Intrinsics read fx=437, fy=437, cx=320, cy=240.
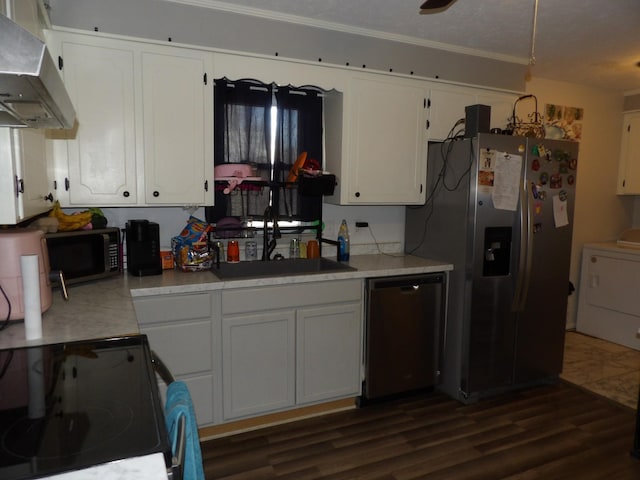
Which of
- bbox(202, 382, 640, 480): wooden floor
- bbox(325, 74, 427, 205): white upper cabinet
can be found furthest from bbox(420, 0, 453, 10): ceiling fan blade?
bbox(202, 382, 640, 480): wooden floor

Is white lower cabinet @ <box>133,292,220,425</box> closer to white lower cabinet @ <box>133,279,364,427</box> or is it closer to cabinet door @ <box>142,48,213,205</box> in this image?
white lower cabinet @ <box>133,279,364,427</box>

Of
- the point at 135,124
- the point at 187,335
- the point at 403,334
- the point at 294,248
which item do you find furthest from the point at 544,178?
the point at 135,124

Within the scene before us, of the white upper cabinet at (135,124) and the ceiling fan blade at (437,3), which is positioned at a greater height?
the ceiling fan blade at (437,3)

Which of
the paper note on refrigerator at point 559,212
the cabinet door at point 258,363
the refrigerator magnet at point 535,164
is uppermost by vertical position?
the refrigerator magnet at point 535,164

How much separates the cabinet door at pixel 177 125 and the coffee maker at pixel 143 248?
16 centimetres

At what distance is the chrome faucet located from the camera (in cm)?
286

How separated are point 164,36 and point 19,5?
1.15 meters

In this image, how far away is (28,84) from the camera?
963mm

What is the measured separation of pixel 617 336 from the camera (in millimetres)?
4066

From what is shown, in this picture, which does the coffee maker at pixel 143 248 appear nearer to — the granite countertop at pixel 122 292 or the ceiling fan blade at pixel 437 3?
the granite countertop at pixel 122 292

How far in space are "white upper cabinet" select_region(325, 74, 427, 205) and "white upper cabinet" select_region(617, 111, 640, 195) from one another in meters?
2.60

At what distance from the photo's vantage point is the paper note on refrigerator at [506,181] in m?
2.83

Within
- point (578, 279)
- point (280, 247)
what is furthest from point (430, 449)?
point (578, 279)

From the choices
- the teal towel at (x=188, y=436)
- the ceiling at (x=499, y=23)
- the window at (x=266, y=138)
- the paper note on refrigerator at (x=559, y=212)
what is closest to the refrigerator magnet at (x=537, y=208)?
the paper note on refrigerator at (x=559, y=212)
